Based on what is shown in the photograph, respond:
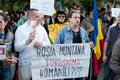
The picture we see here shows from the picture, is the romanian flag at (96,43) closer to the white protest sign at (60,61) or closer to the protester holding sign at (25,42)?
the white protest sign at (60,61)

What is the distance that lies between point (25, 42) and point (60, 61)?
79 centimetres

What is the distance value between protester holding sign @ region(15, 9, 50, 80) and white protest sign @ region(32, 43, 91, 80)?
0.10m

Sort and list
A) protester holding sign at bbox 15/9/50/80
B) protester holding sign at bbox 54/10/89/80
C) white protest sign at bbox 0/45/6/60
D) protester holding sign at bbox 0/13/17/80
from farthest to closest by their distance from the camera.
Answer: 1. protester holding sign at bbox 54/10/89/80
2. protester holding sign at bbox 15/9/50/80
3. protester holding sign at bbox 0/13/17/80
4. white protest sign at bbox 0/45/6/60

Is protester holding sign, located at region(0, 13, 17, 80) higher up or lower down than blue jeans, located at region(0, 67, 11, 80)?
higher up

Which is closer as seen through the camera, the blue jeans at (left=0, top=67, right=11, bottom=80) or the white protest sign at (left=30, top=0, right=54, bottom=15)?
the blue jeans at (left=0, top=67, right=11, bottom=80)

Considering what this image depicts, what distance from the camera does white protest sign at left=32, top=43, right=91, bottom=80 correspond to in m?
7.04

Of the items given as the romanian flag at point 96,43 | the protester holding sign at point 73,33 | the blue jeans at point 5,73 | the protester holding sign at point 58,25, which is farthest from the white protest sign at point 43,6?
the blue jeans at point 5,73

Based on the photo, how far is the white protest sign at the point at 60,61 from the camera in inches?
277

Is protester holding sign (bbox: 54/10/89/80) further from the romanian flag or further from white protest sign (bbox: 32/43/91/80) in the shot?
the romanian flag

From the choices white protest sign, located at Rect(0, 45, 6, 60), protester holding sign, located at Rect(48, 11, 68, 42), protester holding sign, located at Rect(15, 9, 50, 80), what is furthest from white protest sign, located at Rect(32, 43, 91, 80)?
protester holding sign, located at Rect(48, 11, 68, 42)

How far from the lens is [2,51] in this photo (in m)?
6.39

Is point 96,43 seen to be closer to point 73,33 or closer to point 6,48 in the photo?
point 73,33

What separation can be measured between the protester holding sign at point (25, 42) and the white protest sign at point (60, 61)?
0.10 meters

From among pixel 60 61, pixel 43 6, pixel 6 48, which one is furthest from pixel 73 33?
pixel 43 6
